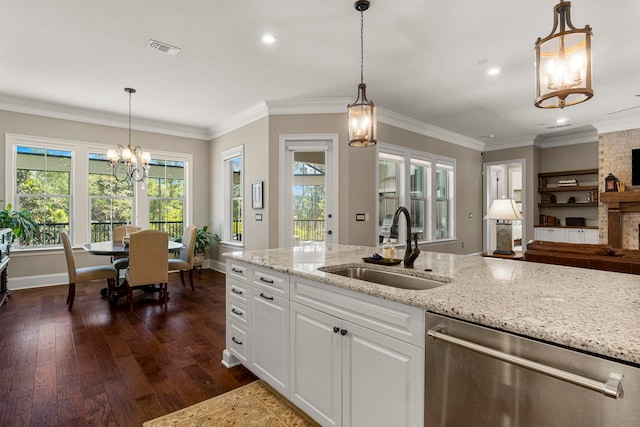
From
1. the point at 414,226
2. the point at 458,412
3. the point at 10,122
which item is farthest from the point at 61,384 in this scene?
the point at 414,226

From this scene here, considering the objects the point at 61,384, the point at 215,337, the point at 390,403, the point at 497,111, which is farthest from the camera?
the point at 497,111

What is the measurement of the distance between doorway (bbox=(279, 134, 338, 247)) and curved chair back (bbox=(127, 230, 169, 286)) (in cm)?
162

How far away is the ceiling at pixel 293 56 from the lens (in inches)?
106

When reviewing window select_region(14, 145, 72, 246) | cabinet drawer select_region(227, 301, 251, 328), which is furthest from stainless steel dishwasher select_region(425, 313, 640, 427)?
window select_region(14, 145, 72, 246)

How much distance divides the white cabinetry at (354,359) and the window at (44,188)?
5.27 meters

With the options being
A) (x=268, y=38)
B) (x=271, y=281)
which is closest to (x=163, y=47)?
(x=268, y=38)

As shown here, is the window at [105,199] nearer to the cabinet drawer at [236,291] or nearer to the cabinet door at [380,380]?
the cabinet drawer at [236,291]

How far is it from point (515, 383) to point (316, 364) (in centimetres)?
100

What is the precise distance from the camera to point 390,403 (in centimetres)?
139

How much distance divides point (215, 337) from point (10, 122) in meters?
4.66

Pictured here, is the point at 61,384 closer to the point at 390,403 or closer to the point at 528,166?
the point at 390,403

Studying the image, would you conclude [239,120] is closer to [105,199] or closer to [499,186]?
[105,199]

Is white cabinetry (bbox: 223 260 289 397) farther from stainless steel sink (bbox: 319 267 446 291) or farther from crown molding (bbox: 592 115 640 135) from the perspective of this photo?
crown molding (bbox: 592 115 640 135)

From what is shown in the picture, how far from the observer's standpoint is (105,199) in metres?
5.68
